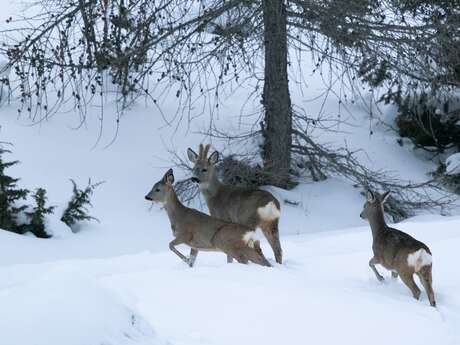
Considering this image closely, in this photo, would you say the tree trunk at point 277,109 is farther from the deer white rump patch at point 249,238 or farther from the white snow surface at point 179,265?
the deer white rump patch at point 249,238

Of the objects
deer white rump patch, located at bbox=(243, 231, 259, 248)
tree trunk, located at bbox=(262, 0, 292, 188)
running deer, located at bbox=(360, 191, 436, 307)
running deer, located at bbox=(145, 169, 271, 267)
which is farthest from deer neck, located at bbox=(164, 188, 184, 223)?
tree trunk, located at bbox=(262, 0, 292, 188)

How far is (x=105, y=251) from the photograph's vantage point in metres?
11.5

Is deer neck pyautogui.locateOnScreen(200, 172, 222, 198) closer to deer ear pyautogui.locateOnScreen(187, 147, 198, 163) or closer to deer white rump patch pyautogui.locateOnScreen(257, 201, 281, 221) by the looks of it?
deer ear pyautogui.locateOnScreen(187, 147, 198, 163)

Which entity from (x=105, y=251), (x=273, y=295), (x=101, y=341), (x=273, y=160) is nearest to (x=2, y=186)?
(x=105, y=251)

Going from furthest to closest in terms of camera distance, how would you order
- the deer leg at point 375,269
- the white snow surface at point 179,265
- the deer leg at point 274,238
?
the deer leg at point 274,238
the deer leg at point 375,269
the white snow surface at point 179,265

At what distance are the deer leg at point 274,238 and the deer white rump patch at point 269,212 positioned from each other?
0.07 m

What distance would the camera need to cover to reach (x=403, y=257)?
8.02 metres

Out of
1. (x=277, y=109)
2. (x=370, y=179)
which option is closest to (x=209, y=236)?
(x=277, y=109)

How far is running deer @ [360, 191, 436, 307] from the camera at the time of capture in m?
7.83

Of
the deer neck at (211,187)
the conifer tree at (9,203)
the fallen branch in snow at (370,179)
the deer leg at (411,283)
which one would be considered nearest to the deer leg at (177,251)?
the deer neck at (211,187)

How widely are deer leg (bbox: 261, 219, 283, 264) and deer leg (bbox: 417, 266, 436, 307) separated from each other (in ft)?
6.46

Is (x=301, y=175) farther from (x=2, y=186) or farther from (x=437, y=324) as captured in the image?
(x=437, y=324)

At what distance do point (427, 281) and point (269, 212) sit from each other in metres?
2.62

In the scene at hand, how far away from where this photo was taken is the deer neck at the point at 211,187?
36.6 feet
